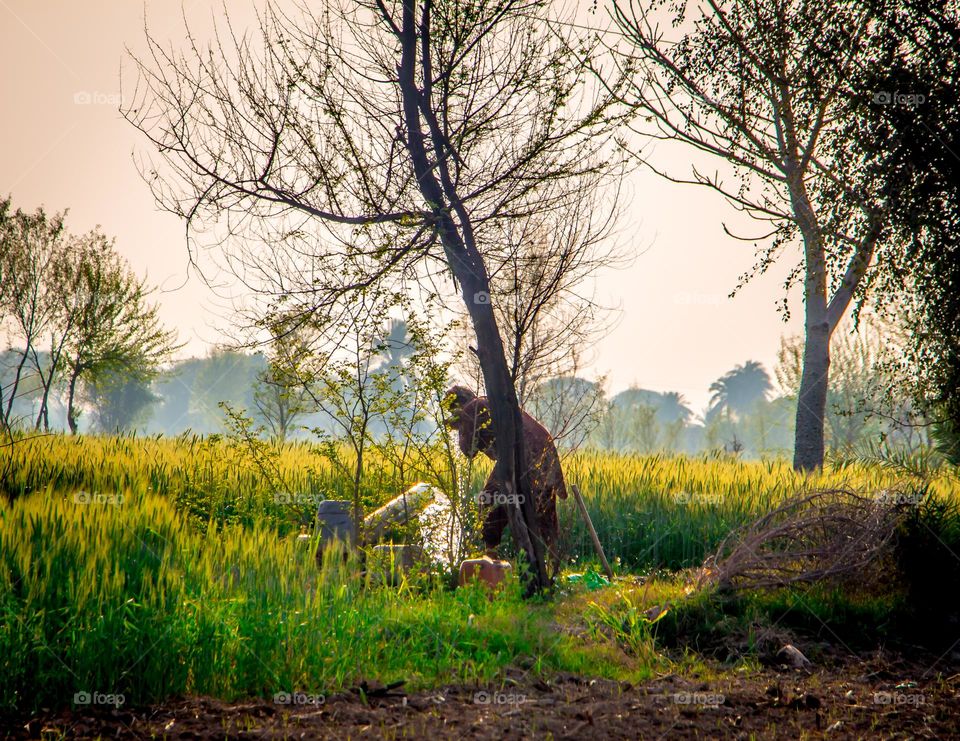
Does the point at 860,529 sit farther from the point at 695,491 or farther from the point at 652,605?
the point at 695,491

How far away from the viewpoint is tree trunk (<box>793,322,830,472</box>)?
14328 mm

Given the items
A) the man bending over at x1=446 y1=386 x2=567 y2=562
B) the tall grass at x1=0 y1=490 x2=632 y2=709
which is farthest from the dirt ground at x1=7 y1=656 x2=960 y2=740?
the man bending over at x1=446 y1=386 x2=567 y2=562

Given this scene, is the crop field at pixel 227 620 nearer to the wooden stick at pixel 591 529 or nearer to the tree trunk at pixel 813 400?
the wooden stick at pixel 591 529

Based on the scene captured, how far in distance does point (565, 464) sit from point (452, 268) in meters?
5.85

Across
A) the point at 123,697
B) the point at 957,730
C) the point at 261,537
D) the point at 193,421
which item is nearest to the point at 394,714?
the point at 123,697

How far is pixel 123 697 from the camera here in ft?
13.2
